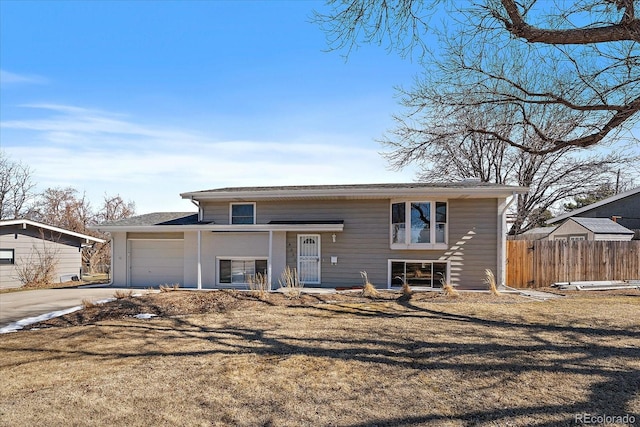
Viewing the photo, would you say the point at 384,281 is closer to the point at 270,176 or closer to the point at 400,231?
the point at 400,231

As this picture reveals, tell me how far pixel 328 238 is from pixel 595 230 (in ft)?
48.5

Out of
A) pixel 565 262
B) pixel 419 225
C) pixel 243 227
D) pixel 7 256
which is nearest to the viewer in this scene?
pixel 419 225

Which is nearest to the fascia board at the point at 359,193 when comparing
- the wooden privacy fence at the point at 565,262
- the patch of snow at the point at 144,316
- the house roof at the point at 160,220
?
the house roof at the point at 160,220

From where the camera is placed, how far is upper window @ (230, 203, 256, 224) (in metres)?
15.0

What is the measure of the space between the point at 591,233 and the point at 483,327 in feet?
55.0

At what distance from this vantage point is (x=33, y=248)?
727 inches

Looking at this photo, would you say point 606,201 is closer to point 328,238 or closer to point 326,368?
point 328,238

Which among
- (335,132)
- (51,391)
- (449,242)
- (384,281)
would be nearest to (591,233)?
(449,242)

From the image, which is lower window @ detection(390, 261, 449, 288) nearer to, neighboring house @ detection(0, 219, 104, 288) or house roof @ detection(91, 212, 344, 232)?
house roof @ detection(91, 212, 344, 232)

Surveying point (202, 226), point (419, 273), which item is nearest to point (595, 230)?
point (419, 273)

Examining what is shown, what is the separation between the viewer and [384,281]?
44.7ft

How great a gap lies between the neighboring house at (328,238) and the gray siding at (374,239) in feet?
0.11

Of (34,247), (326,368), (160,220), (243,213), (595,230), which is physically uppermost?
(243,213)

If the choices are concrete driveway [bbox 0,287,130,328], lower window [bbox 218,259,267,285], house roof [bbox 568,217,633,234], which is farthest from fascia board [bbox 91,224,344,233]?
house roof [bbox 568,217,633,234]
